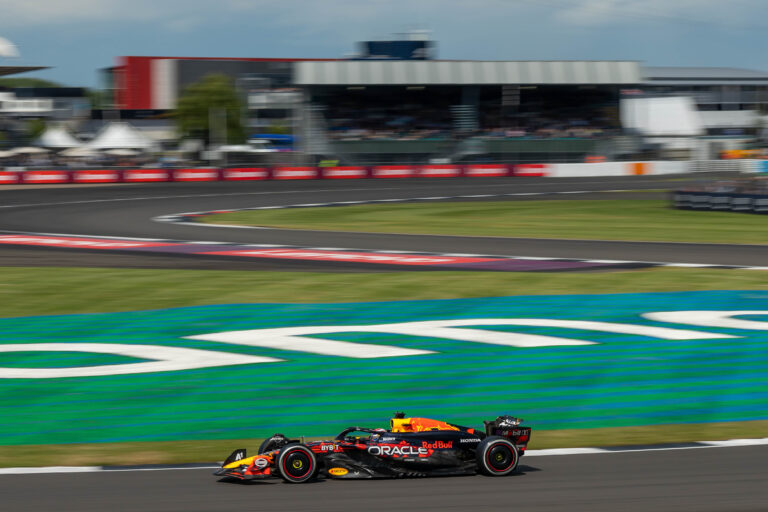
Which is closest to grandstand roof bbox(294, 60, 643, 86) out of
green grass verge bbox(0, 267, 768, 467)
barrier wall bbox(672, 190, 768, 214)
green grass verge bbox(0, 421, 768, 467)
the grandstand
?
the grandstand

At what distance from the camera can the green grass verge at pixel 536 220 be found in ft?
65.2

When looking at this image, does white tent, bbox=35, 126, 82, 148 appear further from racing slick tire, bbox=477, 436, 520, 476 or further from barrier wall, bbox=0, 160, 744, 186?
racing slick tire, bbox=477, 436, 520, 476

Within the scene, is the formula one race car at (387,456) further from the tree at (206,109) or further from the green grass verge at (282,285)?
the tree at (206,109)

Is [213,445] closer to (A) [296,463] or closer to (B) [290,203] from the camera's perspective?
(A) [296,463]

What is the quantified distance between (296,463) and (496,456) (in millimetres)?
1137

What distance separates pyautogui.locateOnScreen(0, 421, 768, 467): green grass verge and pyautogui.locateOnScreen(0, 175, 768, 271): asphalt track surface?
25.6 ft

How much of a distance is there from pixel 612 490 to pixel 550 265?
952 cm

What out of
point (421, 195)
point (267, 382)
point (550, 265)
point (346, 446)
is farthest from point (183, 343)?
point (421, 195)

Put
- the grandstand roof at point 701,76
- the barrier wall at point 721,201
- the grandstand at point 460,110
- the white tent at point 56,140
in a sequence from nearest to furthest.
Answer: the barrier wall at point 721,201, the grandstand at point 460,110, the white tent at point 56,140, the grandstand roof at point 701,76

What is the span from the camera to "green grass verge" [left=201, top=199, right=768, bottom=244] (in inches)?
782

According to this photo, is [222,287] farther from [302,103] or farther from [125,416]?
[302,103]

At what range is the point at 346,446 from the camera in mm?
5129

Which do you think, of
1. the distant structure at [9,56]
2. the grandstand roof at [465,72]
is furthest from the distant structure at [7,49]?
the grandstand roof at [465,72]

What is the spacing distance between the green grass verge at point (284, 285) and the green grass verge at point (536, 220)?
646 cm
